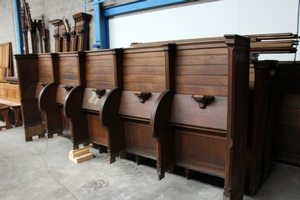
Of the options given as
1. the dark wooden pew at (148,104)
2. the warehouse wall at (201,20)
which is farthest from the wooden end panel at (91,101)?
the warehouse wall at (201,20)

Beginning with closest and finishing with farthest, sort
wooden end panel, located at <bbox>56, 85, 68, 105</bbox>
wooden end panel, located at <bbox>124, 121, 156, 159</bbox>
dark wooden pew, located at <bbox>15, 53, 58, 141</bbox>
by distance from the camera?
1. wooden end panel, located at <bbox>124, 121, 156, 159</bbox>
2. wooden end panel, located at <bbox>56, 85, 68, 105</bbox>
3. dark wooden pew, located at <bbox>15, 53, 58, 141</bbox>

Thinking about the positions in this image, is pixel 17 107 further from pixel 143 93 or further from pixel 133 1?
pixel 143 93

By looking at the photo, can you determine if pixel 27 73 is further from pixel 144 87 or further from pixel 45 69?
pixel 144 87

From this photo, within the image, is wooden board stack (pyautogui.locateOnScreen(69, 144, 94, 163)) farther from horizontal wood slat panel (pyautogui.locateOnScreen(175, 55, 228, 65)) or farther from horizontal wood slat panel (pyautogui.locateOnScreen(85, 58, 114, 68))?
horizontal wood slat panel (pyautogui.locateOnScreen(175, 55, 228, 65))

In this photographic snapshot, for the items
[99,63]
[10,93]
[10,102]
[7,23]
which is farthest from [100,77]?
[7,23]

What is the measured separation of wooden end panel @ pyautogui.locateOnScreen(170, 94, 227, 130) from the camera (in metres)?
1.81

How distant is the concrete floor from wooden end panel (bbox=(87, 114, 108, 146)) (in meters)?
0.22

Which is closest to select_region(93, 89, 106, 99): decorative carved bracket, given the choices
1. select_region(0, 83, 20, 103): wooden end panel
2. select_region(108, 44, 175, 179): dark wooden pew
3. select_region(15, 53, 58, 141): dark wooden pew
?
select_region(108, 44, 175, 179): dark wooden pew

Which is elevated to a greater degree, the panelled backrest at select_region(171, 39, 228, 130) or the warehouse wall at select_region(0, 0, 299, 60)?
the warehouse wall at select_region(0, 0, 299, 60)

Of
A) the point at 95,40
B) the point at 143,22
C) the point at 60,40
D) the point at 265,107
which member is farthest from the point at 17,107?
the point at 265,107

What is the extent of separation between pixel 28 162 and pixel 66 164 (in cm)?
50

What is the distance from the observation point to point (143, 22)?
150 inches

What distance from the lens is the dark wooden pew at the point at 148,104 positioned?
2.02 metres

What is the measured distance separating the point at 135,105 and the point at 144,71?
13.5 inches
